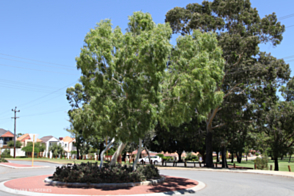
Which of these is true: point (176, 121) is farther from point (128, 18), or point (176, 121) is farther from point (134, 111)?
point (128, 18)

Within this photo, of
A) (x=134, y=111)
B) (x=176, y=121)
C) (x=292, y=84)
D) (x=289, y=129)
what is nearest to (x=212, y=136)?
(x=289, y=129)

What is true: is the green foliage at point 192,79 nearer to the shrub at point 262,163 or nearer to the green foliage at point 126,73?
the green foliage at point 126,73

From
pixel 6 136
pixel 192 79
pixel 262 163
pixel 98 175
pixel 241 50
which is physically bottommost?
pixel 262 163

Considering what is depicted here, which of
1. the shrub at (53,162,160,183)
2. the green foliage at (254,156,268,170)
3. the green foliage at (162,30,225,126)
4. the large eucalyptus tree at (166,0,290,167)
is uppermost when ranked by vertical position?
the large eucalyptus tree at (166,0,290,167)

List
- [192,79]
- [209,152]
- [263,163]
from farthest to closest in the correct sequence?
[209,152] → [263,163] → [192,79]

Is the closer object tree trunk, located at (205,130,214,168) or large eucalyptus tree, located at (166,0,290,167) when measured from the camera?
large eucalyptus tree, located at (166,0,290,167)

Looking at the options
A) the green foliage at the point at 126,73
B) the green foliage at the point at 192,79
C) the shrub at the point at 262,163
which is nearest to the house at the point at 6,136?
the shrub at the point at 262,163

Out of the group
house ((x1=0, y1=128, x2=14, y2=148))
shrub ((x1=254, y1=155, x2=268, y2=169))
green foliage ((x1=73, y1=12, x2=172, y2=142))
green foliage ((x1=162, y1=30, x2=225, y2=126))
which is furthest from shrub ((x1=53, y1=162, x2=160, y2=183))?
house ((x1=0, y1=128, x2=14, y2=148))

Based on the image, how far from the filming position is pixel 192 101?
14.1m

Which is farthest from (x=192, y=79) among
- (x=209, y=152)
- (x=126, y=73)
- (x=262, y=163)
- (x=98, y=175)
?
(x=262, y=163)

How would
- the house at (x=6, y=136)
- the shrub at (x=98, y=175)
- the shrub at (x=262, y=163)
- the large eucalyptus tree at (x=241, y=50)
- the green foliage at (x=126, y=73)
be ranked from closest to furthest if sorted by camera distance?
the green foliage at (x=126, y=73) < the shrub at (x=98, y=175) < the large eucalyptus tree at (x=241, y=50) < the shrub at (x=262, y=163) < the house at (x=6, y=136)

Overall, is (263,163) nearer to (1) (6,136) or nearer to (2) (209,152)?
(2) (209,152)

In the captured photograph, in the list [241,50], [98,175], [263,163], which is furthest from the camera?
[263,163]

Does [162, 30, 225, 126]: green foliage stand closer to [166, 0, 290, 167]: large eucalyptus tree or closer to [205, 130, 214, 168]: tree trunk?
[166, 0, 290, 167]: large eucalyptus tree
